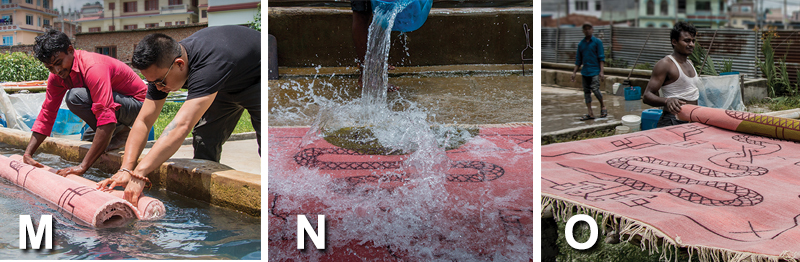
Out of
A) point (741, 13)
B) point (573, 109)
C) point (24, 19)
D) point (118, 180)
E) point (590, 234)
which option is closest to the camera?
point (590, 234)

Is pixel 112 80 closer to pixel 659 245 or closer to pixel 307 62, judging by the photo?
pixel 307 62

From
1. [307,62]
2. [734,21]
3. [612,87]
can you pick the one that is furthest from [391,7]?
[734,21]

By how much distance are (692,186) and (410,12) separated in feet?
6.53

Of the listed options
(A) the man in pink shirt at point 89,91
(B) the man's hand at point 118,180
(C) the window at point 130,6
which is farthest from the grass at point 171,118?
(B) the man's hand at point 118,180

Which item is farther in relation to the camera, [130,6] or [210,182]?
[130,6]

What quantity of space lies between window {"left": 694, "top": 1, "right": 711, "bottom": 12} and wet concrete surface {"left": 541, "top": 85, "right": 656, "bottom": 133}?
25.6 m

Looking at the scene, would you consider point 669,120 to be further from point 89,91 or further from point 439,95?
point 89,91

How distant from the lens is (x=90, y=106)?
3.43 metres

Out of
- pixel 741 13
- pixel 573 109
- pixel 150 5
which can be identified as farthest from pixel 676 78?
A: pixel 741 13

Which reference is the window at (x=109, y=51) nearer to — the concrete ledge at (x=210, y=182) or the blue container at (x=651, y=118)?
the concrete ledge at (x=210, y=182)

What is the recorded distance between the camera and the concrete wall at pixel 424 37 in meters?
4.01

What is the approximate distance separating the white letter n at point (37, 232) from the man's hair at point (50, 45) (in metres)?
1.27

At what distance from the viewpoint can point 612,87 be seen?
8.73 m

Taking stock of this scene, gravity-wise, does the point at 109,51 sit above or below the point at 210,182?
above
